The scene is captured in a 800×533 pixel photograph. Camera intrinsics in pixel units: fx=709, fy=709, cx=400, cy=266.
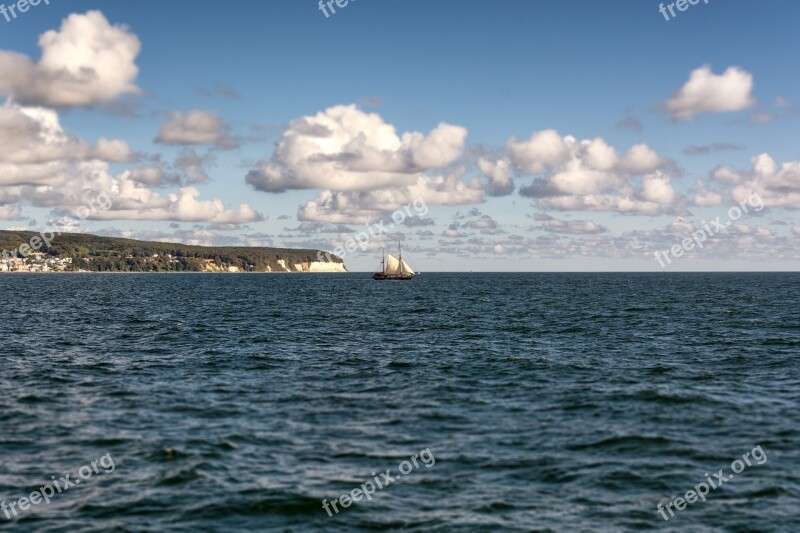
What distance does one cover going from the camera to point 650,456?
995 inches

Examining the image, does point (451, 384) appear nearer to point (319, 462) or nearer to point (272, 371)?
point (272, 371)

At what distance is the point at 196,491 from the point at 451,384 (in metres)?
19.4

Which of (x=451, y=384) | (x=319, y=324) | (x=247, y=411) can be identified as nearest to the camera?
(x=247, y=411)

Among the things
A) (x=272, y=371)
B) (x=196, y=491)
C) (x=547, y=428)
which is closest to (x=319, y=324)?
(x=272, y=371)

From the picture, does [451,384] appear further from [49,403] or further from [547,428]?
[49,403]

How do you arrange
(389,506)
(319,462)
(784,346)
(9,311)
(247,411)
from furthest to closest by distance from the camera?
(9,311), (784,346), (247,411), (319,462), (389,506)

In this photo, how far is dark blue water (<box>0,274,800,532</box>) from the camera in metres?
20.2

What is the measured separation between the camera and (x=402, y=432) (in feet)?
93.5

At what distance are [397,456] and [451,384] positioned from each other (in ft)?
45.8

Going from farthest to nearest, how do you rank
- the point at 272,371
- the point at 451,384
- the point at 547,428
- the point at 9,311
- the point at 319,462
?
the point at 9,311, the point at 272,371, the point at 451,384, the point at 547,428, the point at 319,462

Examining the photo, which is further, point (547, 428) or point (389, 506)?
point (547, 428)

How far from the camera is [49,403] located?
111 feet

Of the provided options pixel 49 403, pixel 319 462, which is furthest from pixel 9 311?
pixel 319 462

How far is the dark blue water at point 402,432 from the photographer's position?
20.2 metres
